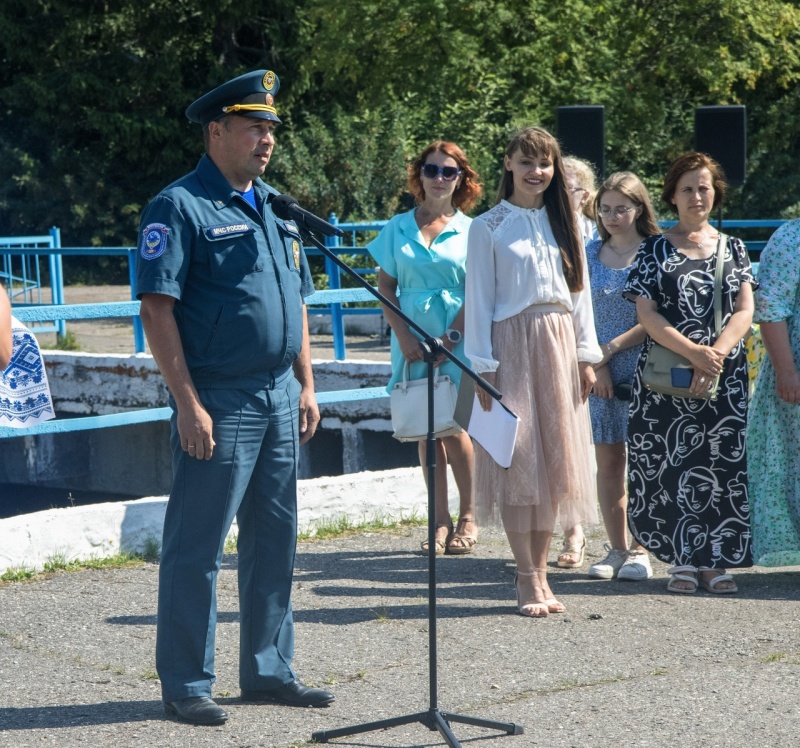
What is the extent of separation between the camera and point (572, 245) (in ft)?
17.9

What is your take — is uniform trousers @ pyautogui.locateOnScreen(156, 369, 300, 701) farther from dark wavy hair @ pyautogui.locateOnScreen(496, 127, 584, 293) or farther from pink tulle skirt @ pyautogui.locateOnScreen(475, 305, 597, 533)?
dark wavy hair @ pyautogui.locateOnScreen(496, 127, 584, 293)

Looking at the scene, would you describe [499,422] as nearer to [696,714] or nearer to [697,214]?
[696,714]

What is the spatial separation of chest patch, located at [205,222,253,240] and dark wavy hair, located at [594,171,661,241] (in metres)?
2.53

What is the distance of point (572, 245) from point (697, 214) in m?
0.62

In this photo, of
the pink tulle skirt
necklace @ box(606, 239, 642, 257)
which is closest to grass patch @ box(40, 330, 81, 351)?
necklace @ box(606, 239, 642, 257)

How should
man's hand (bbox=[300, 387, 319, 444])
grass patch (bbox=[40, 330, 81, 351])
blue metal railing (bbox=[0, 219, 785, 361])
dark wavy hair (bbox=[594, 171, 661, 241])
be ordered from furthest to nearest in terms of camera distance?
grass patch (bbox=[40, 330, 81, 351]) → blue metal railing (bbox=[0, 219, 785, 361]) → dark wavy hair (bbox=[594, 171, 661, 241]) → man's hand (bbox=[300, 387, 319, 444])

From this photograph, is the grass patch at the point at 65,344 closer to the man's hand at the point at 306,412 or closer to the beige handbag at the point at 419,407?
the beige handbag at the point at 419,407

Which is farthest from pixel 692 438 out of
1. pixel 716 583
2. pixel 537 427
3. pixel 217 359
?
pixel 217 359

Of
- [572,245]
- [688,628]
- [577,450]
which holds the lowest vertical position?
[688,628]

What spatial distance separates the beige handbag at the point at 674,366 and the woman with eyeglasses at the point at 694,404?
0.01 metres

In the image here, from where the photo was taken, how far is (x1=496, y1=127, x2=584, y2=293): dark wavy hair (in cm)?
540

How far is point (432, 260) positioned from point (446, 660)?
2217 mm

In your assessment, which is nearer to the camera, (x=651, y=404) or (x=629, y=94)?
(x=651, y=404)

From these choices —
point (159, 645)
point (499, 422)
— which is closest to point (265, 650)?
point (159, 645)
